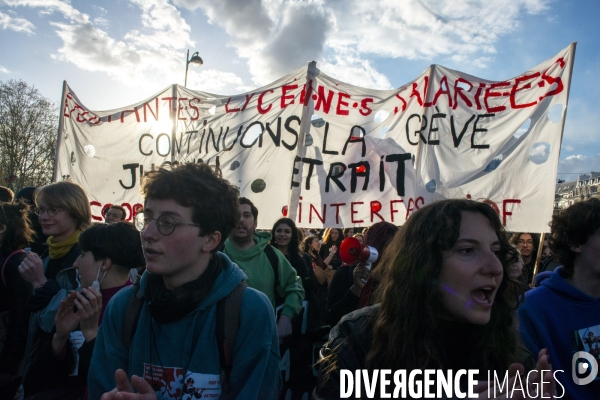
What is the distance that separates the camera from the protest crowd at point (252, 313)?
4.68 ft

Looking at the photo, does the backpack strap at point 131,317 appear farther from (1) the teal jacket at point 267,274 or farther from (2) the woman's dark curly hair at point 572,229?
(2) the woman's dark curly hair at point 572,229

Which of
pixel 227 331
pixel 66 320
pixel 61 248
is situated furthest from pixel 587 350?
pixel 61 248

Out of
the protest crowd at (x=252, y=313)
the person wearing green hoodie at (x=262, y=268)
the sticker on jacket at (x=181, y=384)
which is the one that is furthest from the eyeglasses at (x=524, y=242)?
the sticker on jacket at (x=181, y=384)

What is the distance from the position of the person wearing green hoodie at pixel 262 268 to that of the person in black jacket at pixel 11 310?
1.41 m

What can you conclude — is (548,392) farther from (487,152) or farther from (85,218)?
(487,152)

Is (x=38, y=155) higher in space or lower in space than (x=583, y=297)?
higher

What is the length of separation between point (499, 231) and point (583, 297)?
89cm

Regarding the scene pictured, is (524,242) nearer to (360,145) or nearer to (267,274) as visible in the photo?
(360,145)

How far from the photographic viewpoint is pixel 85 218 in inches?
117

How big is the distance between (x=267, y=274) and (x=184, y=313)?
179 cm

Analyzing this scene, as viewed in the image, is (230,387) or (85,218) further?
(85,218)

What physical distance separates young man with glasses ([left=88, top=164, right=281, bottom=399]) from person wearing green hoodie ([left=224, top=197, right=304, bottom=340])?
5.08ft

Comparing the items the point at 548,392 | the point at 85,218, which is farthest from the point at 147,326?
the point at 85,218

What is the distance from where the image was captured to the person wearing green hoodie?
3336mm
